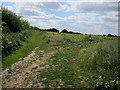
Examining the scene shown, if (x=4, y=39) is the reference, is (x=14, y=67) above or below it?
below

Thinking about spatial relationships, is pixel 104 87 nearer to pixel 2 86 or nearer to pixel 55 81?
pixel 55 81

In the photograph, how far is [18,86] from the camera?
23.6ft

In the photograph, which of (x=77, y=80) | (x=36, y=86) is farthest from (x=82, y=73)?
(x=36, y=86)

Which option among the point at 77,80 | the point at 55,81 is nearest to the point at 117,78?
the point at 77,80

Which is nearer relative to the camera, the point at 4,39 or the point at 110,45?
the point at 110,45

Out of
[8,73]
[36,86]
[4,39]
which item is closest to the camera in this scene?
[36,86]

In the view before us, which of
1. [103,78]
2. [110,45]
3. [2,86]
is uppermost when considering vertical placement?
[110,45]

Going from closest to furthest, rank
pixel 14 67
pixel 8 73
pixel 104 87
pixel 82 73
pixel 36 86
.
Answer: pixel 104 87 < pixel 36 86 < pixel 82 73 < pixel 8 73 < pixel 14 67

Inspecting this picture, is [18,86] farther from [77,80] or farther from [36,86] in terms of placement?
[77,80]

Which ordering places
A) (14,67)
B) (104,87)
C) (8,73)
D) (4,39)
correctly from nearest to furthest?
(104,87) < (8,73) < (14,67) < (4,39)

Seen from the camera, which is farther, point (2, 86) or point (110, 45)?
point (110, 45)

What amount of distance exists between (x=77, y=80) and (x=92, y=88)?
3.66 feet

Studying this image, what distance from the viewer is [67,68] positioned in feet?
30.9

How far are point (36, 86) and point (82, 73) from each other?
9.99 ft
